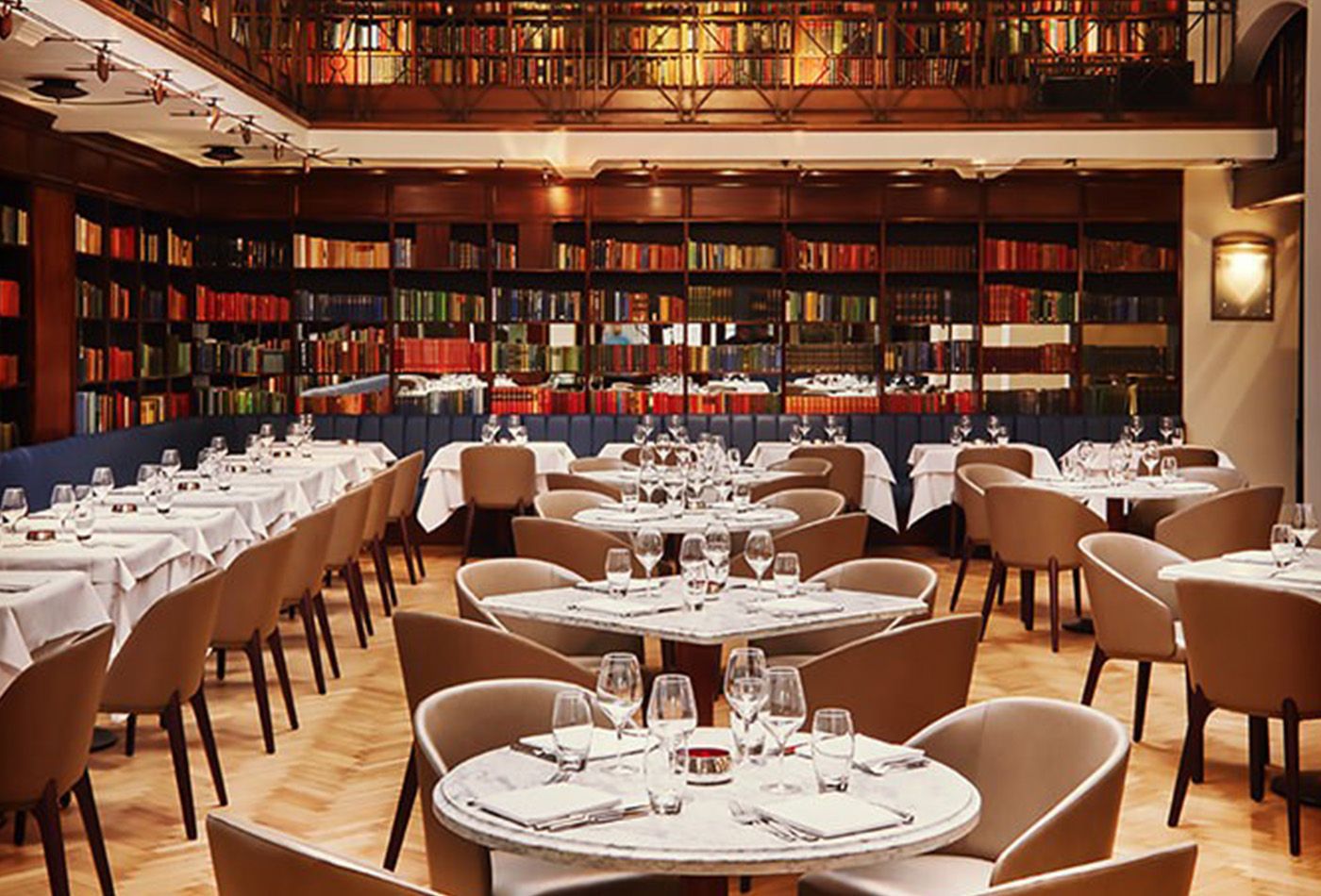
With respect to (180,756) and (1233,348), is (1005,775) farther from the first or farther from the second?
(1233,348)

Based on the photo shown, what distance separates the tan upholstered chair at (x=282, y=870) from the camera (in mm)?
2746

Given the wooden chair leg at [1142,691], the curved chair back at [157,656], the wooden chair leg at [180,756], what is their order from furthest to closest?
1. the wooden chair leg at [1142,691]
2. the wooden chair leg at [180,756]
3. the curved chair back at [157,656]

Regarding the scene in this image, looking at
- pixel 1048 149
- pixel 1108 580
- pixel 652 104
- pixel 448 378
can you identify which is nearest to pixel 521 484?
pixel 448 378

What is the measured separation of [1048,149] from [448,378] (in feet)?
16.1

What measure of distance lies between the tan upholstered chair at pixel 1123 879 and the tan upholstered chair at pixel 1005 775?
56 centimetres

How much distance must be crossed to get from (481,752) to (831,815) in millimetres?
1066

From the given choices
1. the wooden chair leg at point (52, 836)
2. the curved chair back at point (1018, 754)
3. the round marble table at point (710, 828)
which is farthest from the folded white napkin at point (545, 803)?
the wooden chair leg at point (52, 836)

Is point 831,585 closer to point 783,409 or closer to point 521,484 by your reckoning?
point 521,484

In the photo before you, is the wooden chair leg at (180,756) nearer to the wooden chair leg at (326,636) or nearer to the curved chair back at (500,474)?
the wooden chair leg at (326,636)

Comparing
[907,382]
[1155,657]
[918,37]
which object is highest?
[918,37]

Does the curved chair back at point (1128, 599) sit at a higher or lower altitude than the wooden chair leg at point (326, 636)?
higher

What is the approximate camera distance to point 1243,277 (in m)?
14.1

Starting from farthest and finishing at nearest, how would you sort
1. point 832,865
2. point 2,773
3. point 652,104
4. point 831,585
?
point 652,104
point 831,585
point 2,773
point 832,865

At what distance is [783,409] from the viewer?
14.4 meters
